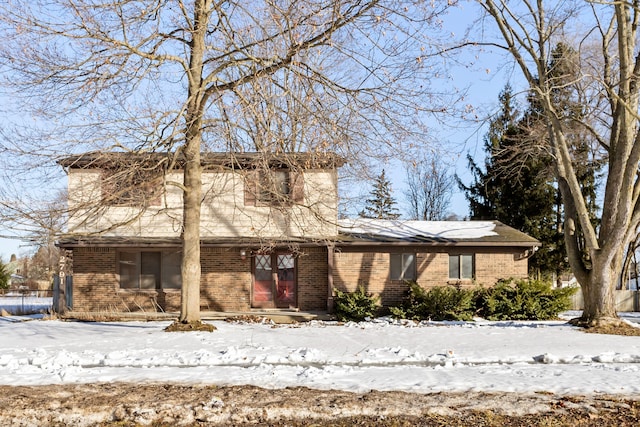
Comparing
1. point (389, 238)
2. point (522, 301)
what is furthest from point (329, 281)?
point (522, 301)

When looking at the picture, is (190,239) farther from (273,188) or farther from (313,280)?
(313,280)

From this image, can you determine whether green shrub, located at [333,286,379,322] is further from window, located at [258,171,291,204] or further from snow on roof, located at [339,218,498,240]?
window, located at [258,171,291,204]

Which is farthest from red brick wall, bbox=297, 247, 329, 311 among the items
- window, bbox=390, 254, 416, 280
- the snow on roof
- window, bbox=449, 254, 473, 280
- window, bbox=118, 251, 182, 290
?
window, bbox=449, 254, 473, 280

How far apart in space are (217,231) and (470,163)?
23025mm

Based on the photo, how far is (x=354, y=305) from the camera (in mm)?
20344

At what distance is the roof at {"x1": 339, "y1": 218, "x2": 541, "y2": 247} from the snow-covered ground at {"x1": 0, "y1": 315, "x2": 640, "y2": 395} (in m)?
5.44

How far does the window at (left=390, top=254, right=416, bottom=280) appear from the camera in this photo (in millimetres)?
22219

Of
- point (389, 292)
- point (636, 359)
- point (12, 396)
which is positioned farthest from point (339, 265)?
point (12, 396)

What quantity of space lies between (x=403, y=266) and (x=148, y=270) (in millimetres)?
9015

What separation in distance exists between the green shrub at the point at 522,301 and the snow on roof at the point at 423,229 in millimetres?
2304

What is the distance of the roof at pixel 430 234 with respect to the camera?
21.8 m

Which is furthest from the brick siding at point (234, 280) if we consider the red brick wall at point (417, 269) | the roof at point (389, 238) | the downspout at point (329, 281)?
the roof at point (389, 238)

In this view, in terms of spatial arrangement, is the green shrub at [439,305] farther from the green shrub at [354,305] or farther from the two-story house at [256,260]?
the two-story house at [256,260]

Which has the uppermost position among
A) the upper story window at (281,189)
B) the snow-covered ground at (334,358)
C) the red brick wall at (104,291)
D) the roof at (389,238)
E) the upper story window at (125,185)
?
the upper story window at (281,189)
